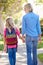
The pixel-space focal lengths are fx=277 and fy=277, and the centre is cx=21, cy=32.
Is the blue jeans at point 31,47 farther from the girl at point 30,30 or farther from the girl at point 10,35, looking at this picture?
the girl at point 10,35

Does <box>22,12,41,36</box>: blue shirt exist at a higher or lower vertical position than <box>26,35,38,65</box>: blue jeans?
higher

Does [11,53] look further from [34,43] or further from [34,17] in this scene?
[34,17]

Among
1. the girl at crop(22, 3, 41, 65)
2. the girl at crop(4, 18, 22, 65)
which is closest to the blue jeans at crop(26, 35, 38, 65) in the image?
the girl at crop(22, 3, 41, 65)

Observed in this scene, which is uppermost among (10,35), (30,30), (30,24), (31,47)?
(30,24)

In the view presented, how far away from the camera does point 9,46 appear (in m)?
7.41

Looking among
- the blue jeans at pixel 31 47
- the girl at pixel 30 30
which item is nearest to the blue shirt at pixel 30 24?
the girl at pixel 30 30

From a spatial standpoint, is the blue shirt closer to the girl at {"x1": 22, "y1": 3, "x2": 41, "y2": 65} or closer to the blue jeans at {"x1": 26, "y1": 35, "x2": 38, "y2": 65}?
the girl at {"x1": 22, "y1": 3, "x2": 41, "y2": 65}

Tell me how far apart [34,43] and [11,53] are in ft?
2.24

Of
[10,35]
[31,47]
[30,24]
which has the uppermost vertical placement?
[30,24]

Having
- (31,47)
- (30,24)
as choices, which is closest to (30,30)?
(30,24)

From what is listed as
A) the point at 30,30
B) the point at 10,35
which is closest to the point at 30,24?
the point at 30,30

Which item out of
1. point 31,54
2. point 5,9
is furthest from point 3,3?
point 31,54

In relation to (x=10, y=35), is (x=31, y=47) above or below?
below

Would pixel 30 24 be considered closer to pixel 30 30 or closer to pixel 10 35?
pixel 30 30
